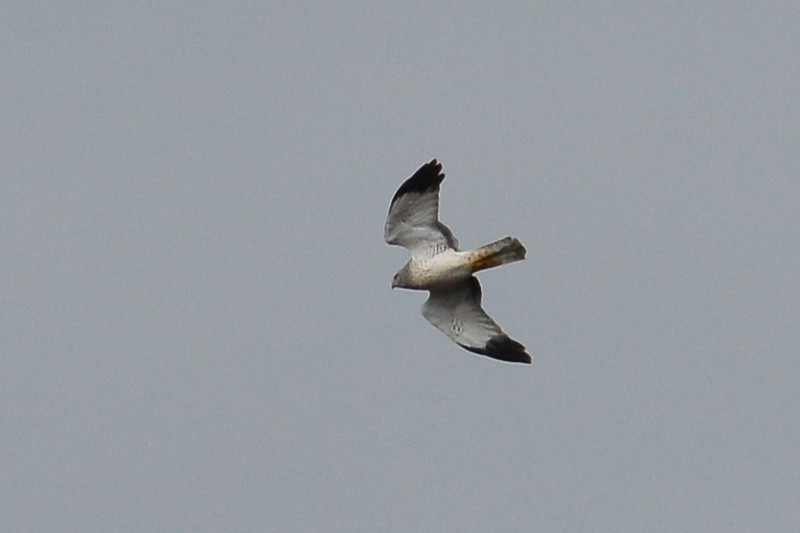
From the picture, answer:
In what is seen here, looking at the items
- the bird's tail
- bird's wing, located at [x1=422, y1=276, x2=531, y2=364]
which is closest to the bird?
bird's wing, located at [x1=422, y1=276, x2=531, y2=364]

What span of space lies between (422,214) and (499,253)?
1466 mm

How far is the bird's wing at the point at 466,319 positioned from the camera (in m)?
19.1

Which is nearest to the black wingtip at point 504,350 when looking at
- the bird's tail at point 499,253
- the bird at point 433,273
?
the bird at point 433,273

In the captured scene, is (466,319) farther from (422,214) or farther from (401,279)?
(422,214)

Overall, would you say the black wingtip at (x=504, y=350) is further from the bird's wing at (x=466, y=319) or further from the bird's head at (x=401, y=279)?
the bird's head at (x=401, y=279)

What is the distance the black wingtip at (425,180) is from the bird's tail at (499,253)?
1.22m

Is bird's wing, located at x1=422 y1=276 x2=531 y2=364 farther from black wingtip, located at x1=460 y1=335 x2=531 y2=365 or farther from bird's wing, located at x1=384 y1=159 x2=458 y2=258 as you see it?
bird's wing, located at x1=384 y1=159 x2=458 y2=258

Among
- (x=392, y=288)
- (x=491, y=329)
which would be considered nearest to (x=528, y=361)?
(x=491, y=329)

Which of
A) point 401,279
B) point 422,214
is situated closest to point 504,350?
point 401,279

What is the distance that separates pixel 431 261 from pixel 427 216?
2.12 ft

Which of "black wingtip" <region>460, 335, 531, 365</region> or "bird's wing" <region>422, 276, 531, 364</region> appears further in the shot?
"bird's wing" <region>422, 276, 531, 364</region>

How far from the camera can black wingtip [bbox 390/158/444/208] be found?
Result: 19141mm

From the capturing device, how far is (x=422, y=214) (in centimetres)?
1927

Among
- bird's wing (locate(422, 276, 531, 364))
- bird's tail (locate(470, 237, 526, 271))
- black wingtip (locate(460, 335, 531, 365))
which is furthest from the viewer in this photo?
bird's wing (locate(422, 276, 531, 364))
